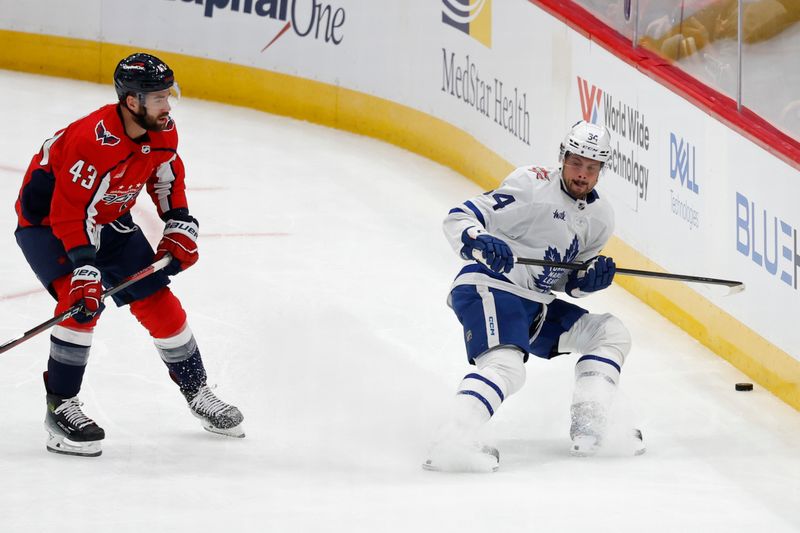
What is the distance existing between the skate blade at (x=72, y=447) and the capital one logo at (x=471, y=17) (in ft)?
12.6

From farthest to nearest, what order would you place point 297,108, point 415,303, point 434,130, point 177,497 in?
point 297,108 → point 434,130 → point 415,303 → point 177,497

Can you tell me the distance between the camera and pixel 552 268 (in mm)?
4379

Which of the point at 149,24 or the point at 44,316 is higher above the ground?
the point at 149,24

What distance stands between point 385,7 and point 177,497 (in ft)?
16.3

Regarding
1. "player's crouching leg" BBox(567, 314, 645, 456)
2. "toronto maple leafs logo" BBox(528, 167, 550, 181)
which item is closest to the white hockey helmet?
"toronto maple leafs logo" BBox(528, 167, 550, 181)

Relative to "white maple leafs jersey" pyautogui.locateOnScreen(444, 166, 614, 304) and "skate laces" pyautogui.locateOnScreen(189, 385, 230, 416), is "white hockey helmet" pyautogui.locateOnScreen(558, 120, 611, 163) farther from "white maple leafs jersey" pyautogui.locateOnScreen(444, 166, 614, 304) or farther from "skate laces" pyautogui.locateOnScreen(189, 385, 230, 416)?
"skate laces" pyautogui.locateOnScreen(189, 385, 230, 416)

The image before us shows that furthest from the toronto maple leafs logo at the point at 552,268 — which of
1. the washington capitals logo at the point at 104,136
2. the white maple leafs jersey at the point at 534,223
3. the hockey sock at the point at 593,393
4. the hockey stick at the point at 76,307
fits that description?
the washington capitals logo at the point at 104,136

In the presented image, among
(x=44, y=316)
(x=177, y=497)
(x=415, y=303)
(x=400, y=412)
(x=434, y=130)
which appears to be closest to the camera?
(x=177, y=497)

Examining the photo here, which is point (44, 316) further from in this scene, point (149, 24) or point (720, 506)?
point (149, 24)

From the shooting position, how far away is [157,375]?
Answer: 4984 mm

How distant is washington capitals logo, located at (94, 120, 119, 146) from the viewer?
12.8 ft

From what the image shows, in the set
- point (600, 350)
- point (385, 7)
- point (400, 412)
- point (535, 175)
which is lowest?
point (400, 412)

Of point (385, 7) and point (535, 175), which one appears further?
point (385, 7)

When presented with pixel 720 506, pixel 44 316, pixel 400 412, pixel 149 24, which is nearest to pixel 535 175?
pixel 400 412
